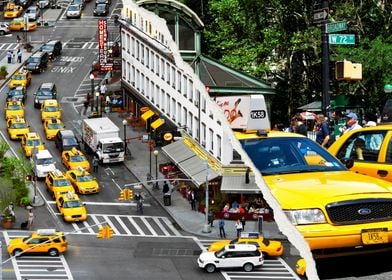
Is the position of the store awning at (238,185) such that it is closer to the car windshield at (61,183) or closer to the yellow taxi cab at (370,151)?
the yellow taxi cab at (370,151)

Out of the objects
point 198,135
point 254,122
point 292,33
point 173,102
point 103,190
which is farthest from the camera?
point 103,190

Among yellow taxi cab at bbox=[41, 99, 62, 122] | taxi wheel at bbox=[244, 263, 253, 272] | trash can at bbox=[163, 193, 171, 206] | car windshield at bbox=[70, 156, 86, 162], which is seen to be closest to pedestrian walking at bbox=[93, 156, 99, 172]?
car windshield at bbox=[70, 156, 86, 162]

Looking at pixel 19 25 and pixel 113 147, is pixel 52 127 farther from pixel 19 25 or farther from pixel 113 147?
pixel 19 25

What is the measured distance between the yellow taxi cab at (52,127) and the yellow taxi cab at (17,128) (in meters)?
1.54

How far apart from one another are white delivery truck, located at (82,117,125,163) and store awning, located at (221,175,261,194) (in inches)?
2573

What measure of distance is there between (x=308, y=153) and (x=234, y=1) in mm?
6523

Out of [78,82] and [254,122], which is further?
[78,82]

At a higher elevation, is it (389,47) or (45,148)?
(389,47)

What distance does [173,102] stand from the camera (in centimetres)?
825

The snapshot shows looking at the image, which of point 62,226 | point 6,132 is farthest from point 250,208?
point 6,132

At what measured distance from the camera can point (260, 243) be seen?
778 centimetres

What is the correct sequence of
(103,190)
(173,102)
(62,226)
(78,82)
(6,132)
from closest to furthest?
(173,102)
(62,226)
(103,190)
(6,132)
(78,82)

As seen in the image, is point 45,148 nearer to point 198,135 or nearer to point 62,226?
point 62,226

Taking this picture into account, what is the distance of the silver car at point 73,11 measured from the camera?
126 m
